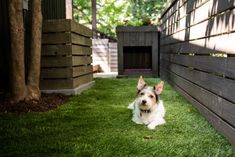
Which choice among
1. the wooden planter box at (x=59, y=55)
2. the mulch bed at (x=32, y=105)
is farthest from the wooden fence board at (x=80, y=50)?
the mulch bed at (x=32, y=105)

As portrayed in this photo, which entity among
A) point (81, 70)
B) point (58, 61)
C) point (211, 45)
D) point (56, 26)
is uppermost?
point (56, 26)

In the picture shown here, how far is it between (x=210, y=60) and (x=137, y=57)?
22.7ft

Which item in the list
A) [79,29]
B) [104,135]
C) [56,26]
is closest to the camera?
[104,135]

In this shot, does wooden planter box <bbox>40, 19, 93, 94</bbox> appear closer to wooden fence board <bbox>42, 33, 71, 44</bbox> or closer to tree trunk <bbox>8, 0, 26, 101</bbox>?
wooden fence board <bbox>42, 33, 71, 44</bbox>

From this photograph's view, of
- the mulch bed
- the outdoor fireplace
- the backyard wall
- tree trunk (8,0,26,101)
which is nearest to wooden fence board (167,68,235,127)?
the backyard wall

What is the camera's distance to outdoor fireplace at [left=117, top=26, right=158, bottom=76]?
9.38 metres

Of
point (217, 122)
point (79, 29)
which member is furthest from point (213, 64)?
point (79, 29)

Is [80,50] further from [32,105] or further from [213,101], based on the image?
[213,101]

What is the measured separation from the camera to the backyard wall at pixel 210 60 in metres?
2.93

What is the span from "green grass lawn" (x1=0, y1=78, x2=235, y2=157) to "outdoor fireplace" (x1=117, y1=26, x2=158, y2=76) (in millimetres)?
A: 4840

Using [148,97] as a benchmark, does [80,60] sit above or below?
above

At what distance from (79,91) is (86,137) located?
9.95ft

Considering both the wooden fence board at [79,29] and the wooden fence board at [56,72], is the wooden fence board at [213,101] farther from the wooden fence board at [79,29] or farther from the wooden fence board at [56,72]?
the wooden fence board at [79,29]

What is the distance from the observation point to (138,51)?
10.4 m
